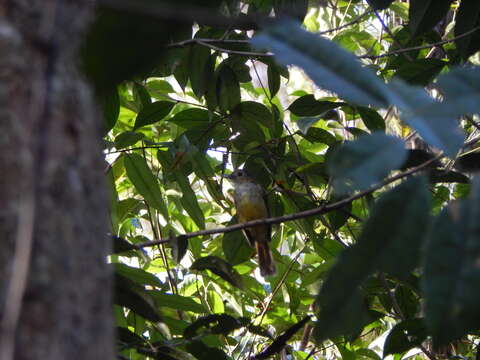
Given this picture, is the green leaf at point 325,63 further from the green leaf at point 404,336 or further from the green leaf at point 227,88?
the green leaf at point 227,88

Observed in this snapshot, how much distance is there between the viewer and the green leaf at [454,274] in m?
0.89

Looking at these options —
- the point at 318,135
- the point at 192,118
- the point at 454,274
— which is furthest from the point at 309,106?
the point at 454,274

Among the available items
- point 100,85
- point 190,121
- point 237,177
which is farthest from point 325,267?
point 100,85

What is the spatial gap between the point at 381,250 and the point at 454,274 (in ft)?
0.46

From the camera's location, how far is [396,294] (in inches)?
117

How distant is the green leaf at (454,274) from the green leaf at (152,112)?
6.86 ft

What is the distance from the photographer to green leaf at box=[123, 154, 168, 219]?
271 cm

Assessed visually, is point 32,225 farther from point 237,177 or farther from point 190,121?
point 237,177

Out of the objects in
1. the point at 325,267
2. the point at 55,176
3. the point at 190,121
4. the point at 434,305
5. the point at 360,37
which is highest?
the point at 360,37

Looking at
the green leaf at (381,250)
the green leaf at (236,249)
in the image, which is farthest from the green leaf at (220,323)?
the green leaf at (381,250)

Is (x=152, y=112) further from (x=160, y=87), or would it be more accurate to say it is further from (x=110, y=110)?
(x=160, y=87)

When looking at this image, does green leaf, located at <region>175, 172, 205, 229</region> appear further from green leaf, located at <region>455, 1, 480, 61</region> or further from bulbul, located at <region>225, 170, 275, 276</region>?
green leaf, located at <region>455, 1, 480, 61</region>

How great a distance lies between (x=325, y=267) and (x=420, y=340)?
0.71 m

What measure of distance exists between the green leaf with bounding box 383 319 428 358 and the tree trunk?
1.79 metres
